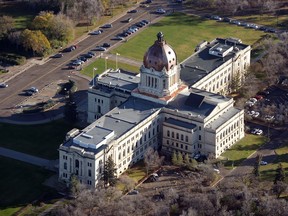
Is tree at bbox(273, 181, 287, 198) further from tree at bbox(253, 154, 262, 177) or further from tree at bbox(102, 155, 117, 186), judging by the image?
tree at bbox(102, 155, 117, 186)

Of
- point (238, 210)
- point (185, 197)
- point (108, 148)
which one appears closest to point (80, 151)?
point (108, 148)

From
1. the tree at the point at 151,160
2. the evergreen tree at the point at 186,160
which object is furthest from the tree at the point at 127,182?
the evergreen tree at the point at 186,160

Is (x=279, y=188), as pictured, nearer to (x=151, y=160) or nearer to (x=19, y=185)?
(x=151, y=160)

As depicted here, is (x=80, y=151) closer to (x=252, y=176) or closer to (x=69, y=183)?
(x=69, y=183)

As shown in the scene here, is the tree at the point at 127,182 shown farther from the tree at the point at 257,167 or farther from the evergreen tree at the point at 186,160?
the tree at the point at 257,167

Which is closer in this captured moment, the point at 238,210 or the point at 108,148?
the point at 238,210

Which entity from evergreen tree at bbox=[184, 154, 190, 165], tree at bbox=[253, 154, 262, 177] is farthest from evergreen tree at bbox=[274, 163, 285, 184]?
evergreen tree at bbox=[184, 154, 190, 165]
